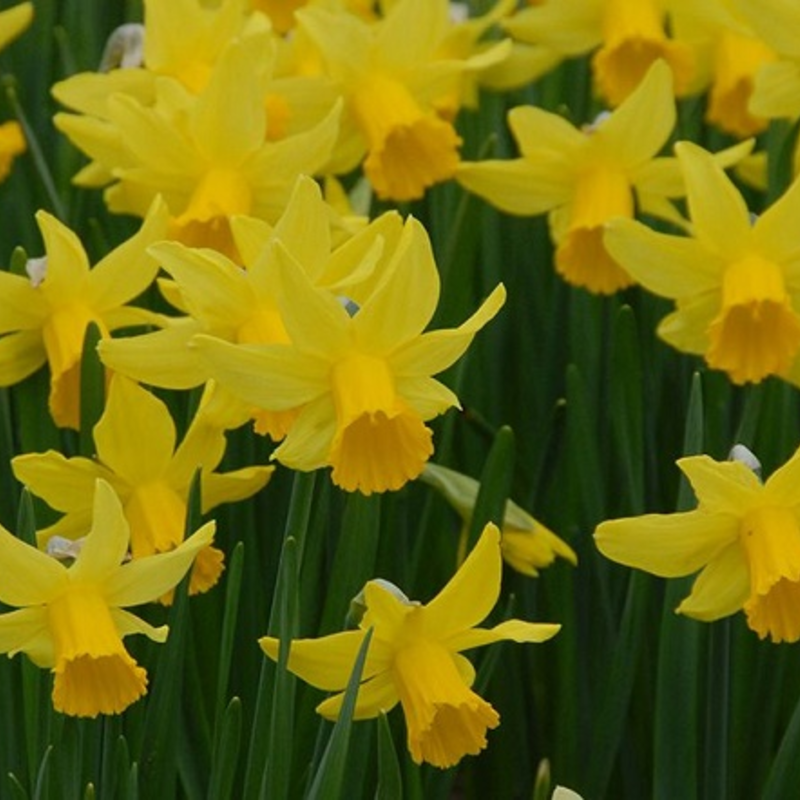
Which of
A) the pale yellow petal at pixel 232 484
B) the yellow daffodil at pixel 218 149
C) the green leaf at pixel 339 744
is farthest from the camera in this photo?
the yellow daffodil at pixel 218 149

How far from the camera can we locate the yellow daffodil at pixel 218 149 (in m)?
2.29

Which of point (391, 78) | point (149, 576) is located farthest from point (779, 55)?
point (149, 576)

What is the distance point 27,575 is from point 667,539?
2.08ft

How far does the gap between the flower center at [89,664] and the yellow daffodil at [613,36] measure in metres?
1.47

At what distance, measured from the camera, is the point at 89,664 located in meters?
1.71

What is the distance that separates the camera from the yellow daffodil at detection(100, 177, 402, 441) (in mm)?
1824

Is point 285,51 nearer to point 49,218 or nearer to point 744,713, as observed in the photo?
point 49,218

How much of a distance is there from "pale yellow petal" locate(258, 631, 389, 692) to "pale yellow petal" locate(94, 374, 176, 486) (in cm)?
33

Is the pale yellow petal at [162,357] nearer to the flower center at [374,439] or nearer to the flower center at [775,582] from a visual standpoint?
the flower center at [374,439]

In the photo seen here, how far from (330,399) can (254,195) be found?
647 millimetres

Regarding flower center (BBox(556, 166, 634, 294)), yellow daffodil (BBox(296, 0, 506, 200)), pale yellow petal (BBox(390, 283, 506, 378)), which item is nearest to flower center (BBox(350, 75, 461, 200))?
yellow daffodil (BBox(296, 0, 506, 200))

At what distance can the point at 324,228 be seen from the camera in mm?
1837

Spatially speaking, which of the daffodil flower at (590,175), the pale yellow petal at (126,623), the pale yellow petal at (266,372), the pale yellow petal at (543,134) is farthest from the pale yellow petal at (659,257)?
the pale yellow petal at (126,623)

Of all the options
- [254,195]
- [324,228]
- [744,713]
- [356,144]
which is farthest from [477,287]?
[324,228]
